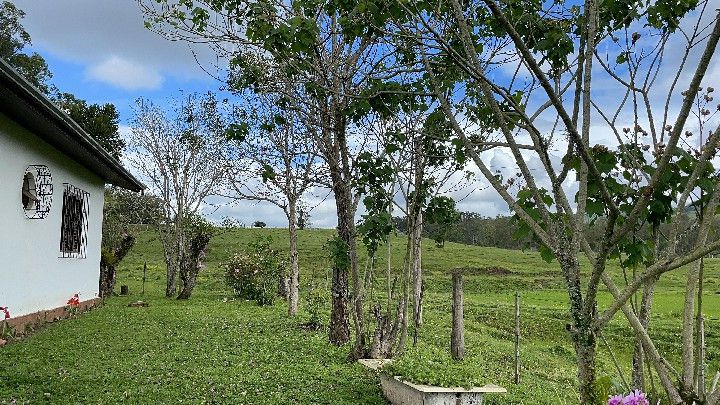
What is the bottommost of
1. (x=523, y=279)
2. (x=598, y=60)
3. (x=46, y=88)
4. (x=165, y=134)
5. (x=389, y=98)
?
(x=523, y=279)

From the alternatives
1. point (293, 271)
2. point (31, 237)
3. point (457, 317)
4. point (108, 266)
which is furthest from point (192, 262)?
point (457, 317)

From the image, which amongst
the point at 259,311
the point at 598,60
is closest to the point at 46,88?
the point at 259,311

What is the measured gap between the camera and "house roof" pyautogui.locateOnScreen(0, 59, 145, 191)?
6636 millimetres

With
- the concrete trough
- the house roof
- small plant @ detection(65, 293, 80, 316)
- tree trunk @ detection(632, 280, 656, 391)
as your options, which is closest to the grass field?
the concrete trough

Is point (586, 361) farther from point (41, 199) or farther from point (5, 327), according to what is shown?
point (41, 199)

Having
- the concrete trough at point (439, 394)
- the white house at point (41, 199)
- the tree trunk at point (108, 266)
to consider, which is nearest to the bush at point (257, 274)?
the tree trunk at point (108, 266)

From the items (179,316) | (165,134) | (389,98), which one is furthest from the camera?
(165,134)

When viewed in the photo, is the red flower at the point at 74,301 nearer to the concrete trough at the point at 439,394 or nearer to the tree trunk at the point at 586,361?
the concrete trough at the point at 439,394

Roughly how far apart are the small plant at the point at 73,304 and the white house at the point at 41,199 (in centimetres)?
13

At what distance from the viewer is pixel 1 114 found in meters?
8.18

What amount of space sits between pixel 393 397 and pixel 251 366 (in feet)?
7.58

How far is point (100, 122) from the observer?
23719 millimetres

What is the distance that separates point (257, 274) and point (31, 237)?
383 inches

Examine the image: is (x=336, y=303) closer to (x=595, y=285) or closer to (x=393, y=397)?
(x=393, y=397)
